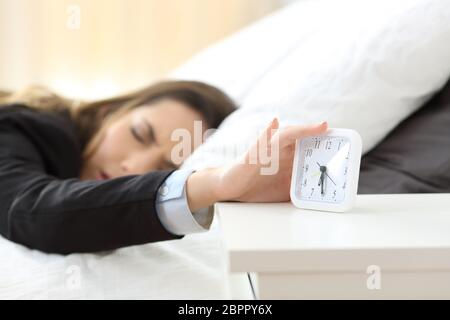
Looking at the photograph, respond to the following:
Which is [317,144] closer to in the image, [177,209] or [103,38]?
[177,209]

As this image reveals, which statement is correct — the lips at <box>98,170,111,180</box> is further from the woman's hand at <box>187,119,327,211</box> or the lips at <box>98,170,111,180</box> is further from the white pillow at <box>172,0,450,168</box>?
the woman's hand at <box>187,119,327,211</box>

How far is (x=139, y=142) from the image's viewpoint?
46.3 inches

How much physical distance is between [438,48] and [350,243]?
1.89ft

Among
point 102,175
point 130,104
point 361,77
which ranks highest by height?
point 361,77

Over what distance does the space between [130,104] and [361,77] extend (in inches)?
22.3

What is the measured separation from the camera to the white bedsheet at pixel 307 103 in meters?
0.69

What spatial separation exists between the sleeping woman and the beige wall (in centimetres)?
80

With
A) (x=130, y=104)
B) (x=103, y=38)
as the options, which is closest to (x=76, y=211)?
(x=130, y=104)

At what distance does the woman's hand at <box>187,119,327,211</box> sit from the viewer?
0.63 meters

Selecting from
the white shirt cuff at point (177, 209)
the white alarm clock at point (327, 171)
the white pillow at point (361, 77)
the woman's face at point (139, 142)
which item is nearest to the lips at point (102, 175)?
the woman's face at point (139, 142)

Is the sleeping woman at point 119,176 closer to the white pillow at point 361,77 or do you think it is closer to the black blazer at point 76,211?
the black blazer at point 76,211

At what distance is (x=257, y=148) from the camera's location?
630 millimetres

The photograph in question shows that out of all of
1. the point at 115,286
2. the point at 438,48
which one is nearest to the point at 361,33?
the point at 438,48
